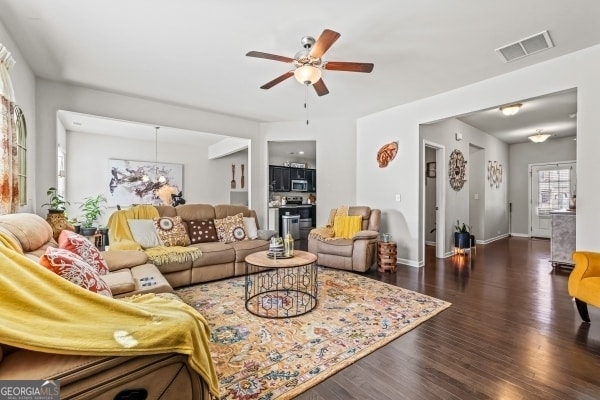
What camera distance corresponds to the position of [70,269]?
1.40 meters

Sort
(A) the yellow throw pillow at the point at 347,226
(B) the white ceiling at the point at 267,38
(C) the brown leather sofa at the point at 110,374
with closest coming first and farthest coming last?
1. (C) the brown leather sofa at the point at 110,374
2. (B) the white ceiling at the point at 267,38
3. (A) the yellow throw pillow at the point at 347,226

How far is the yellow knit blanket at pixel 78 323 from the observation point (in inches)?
34.6

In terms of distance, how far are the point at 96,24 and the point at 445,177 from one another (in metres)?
5.27

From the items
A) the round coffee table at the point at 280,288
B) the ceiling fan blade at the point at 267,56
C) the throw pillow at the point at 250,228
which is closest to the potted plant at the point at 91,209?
the throw pillow at the point at 250,228

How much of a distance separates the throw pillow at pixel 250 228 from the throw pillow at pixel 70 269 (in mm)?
2785

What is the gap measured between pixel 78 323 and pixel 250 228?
11.2 ft

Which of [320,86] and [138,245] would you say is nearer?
[320,86]

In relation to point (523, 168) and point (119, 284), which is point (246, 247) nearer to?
point (119, 284)

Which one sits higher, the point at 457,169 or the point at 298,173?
the point at 298,173

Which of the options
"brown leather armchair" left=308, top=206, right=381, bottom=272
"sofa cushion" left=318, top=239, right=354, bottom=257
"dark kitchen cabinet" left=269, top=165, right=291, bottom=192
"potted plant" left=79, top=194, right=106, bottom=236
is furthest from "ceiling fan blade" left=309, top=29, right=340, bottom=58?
"dark kitchen cabinet" left=269, top=165, right=291, bottom=192

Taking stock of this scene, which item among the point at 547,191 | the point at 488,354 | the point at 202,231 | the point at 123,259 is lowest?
the point at 488,354

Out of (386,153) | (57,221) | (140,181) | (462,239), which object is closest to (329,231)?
(386,153)

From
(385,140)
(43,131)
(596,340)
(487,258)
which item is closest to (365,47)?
(385,140)

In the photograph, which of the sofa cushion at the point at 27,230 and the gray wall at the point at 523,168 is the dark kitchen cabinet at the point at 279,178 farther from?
the gray wall at the point at 523,168
